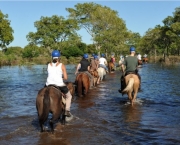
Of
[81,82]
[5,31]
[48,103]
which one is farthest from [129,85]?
[5,31]

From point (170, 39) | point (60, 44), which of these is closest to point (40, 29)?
point (60, 44)

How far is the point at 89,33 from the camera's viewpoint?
63875 mm

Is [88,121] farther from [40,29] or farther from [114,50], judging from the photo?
[40,29]

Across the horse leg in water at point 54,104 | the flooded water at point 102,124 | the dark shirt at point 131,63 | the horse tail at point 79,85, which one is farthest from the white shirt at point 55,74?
the horse tail at point 79,85

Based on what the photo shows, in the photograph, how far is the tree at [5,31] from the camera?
47.4 meters

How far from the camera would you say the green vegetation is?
5759 cm

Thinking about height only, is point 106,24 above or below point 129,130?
above

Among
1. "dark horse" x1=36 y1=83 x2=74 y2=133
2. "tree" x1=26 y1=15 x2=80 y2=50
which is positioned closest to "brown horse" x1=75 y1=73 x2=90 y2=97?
"dark horse" x1=36 y1=83 x2=74 y2=133

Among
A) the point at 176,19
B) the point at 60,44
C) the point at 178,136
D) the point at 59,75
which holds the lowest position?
the point at 178,136

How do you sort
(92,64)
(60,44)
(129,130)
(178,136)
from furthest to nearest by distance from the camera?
1. (60,44)
2. (92,64)
3. (129,130)
4. (178,136)

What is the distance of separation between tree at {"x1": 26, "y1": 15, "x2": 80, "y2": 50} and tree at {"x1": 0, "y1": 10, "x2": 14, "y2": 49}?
20614 mm

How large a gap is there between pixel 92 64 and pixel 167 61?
40102 mm

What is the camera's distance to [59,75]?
820cm

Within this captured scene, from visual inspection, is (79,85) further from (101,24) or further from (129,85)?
(101,24)
